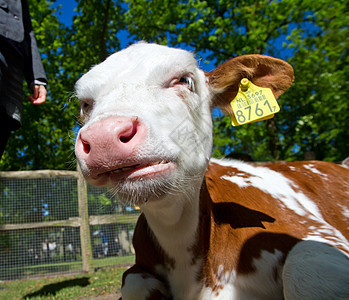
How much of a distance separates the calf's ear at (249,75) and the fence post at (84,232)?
12.8 feet

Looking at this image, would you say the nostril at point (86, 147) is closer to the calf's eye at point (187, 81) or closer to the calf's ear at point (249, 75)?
the calf's eye at point (187, 81)

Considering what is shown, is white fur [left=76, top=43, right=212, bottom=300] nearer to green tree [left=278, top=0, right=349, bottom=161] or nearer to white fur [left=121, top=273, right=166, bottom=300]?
white fur [left=121, top=273, right=166, bottom=300]

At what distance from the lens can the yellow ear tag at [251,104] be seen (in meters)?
1.94

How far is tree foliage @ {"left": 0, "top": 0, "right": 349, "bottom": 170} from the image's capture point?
9.16 meters

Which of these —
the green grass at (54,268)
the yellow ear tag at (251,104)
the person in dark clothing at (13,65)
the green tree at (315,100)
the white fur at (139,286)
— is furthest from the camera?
the green tree at (315,100)

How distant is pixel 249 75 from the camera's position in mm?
2062

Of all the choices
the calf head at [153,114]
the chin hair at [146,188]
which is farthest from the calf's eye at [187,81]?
the chin hair at [146,188]

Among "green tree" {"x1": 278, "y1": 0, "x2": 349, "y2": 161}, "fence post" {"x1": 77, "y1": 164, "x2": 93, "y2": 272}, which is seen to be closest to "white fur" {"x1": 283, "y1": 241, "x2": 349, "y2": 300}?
"fence post" {"x1": 77, "y1": 164, "x2": 93, "y2": 272}

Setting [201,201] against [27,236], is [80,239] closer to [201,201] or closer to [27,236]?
[27,236]

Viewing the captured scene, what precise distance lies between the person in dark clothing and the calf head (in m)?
0.77

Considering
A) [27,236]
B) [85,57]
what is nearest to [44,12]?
[85,57]

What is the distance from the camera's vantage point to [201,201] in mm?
1846

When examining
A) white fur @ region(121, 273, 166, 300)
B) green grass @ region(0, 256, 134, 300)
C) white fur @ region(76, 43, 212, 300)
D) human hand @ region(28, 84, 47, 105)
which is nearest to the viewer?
white fur @ region(76, 43, 212, 300)

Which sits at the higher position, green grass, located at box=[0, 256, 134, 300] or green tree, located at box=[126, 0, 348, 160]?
green tree, located at box=[126, 0, 348, 160]
